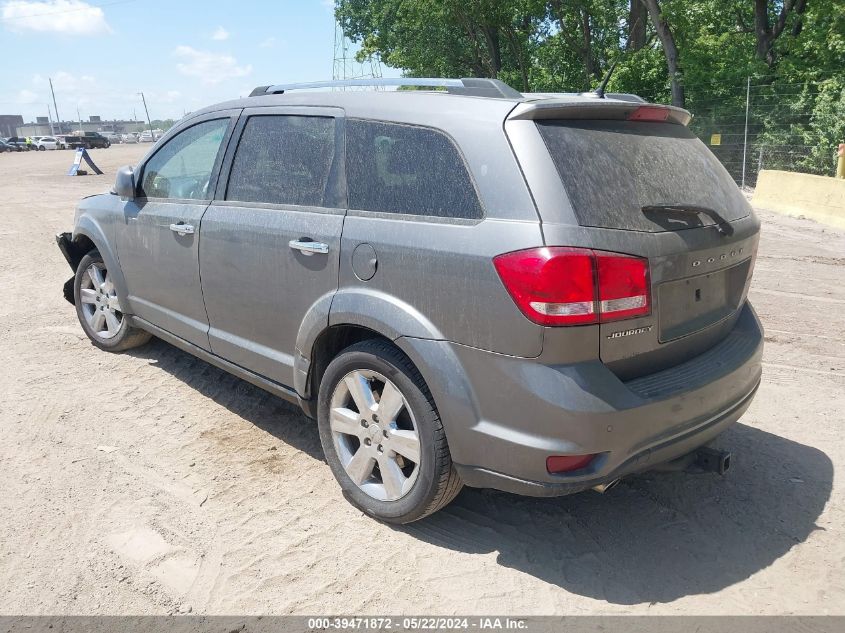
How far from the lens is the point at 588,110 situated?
291 cm

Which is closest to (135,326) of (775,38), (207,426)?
(207,426)

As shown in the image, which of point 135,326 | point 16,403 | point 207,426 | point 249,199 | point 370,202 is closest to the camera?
point 370,202

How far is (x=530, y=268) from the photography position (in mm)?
2596

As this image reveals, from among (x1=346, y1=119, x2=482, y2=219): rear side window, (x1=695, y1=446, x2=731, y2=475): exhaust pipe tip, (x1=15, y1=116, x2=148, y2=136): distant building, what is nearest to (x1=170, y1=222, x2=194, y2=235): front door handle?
(x1=346, y1=119, x2=482, y2=219): rear side window

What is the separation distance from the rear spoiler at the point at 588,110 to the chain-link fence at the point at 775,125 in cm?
1404

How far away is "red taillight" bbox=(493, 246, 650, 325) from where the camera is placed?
8.44ft

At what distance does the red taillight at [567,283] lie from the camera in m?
2.57

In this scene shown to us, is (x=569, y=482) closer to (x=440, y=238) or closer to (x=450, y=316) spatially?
(x=450, y=316)

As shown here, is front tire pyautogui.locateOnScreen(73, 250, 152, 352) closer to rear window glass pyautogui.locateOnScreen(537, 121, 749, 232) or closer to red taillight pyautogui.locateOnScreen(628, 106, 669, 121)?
rear window glass pyautogui.locateOnScreen(537, 121, 749, 232)

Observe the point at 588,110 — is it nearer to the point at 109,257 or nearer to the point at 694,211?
the point at 694,211

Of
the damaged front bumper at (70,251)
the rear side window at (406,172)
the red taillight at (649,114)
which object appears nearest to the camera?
the rear side window at (406,172)

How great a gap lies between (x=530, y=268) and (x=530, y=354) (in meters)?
0.31

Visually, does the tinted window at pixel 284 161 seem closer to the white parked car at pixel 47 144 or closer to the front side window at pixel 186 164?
the front side window at pixel 186 164

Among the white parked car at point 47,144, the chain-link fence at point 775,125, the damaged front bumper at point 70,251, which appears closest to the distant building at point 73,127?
the white parked car at point 47,144
